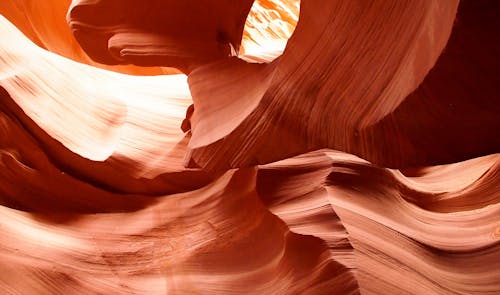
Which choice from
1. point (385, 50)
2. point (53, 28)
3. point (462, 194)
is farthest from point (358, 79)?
point (53, 28)

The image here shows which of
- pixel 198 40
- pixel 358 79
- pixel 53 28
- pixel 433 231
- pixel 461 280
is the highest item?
pixel 53 28

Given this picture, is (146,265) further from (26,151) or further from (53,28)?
(53,28)

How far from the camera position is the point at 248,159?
1979 millimetres

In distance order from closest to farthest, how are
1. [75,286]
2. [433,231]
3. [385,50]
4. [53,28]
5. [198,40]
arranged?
[385,50] < [75,286] < [198,40] < [433,231] < [53,28]

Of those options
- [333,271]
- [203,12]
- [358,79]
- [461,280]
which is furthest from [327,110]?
[461,280]

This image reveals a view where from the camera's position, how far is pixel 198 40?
2.33 meters

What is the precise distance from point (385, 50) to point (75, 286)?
1.29m

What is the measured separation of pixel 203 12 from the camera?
229 cm

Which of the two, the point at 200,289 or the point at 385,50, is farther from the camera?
the point at 200,289

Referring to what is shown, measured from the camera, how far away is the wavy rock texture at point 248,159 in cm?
154

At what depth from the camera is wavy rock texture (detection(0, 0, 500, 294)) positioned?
1.54 meters

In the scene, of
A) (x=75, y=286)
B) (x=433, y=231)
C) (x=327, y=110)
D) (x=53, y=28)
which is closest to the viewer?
(x=327, y=110)

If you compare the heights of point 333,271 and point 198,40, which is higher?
point 198,40

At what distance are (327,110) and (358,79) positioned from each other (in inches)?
5.1
